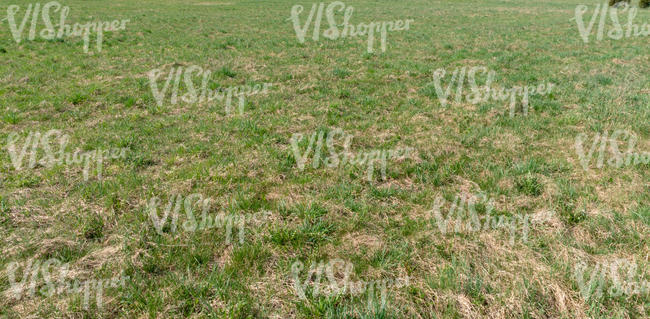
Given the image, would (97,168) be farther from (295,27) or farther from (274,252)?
(295,27)

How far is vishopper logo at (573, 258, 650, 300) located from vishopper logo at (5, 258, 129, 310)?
17.3ft

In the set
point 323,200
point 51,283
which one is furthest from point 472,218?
point 51,283

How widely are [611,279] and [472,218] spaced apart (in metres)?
1.66

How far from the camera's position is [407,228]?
15.5ft

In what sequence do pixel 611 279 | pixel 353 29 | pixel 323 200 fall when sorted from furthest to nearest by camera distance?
1. pixel 353 29
2. pixel 323 200
3. pixel 611 279

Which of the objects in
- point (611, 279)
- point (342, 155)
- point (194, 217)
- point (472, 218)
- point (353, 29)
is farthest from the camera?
point (353, 29)

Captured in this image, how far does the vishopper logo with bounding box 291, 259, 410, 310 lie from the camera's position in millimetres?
3664

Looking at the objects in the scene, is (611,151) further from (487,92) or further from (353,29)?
(353,29)

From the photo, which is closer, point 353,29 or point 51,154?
point 51,154

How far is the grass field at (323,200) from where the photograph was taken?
358cm

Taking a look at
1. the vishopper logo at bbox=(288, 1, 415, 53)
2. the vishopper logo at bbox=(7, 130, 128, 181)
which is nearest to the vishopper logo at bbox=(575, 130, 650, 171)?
the vishopper logo at bbox=(7, 130, 128, 181)

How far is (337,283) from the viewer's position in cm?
383

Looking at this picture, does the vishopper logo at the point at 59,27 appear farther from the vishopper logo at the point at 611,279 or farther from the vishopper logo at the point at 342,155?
the vishopper logo at the point at 611,279

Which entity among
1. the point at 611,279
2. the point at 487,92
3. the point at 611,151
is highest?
the point at 487,92
